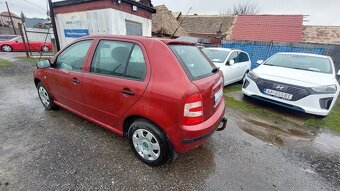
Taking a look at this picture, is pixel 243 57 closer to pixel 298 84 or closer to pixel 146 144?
pixel 298 84

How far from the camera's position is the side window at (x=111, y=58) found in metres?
2.26

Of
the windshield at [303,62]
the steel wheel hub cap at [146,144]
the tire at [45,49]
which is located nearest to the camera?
the steel wheel hub cap at [146,144]

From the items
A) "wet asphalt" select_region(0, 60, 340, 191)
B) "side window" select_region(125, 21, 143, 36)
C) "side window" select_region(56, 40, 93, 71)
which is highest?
"side window" select_region(125, 21, 143, 36)

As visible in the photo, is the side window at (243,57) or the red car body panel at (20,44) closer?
the side window at (243,57)

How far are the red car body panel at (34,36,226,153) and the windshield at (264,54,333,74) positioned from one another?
3.85 m

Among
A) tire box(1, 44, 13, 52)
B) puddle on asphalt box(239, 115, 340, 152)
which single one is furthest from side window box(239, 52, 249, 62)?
tire box(1, 44, 13, 52)

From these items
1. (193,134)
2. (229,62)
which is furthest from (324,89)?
(193,134)

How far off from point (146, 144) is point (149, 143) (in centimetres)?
7

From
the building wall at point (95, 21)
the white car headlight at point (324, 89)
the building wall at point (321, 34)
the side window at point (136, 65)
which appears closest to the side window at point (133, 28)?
the building wall at point (95, 21)

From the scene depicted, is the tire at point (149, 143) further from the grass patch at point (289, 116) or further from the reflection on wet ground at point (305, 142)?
the grass patch at point (289, 116)

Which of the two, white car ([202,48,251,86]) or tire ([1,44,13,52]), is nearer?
white car ([202,48,251,86])

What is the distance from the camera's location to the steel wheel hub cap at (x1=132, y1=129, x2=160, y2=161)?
216cm

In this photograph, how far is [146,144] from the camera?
225 centimetres

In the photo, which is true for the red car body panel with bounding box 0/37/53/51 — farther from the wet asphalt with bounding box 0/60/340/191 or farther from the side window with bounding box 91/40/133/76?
the side window with bounding box 91/40/133/76
